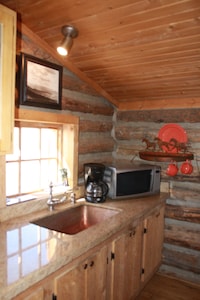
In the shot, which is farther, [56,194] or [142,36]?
[56,194]

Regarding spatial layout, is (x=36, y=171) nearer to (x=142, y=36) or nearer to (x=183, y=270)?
(x=142, y=36)

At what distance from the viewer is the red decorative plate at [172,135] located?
258cm

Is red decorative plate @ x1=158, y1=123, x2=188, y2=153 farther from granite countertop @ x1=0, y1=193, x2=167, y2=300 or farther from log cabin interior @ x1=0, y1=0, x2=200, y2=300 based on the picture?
granite countertop @ x1=0, y1=193, x2=167, y2=300

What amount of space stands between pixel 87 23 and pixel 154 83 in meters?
0.94

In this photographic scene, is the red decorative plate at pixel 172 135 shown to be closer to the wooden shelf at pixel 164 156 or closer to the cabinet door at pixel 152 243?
the wooden shelf at pixel 164 156

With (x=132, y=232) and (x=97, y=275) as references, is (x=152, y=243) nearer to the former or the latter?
(x=132, y=232)

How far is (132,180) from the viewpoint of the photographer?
2447 millimetres

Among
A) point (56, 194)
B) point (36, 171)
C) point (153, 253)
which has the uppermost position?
point (36, 171)

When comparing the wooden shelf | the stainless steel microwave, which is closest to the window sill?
the stainless steel microwave

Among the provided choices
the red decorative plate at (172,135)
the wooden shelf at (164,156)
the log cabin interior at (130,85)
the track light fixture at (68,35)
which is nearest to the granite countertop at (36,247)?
the log cabin interior at (130,85)

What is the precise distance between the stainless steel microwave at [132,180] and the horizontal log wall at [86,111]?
1.09 ft

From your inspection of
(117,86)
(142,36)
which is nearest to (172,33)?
(142,36)

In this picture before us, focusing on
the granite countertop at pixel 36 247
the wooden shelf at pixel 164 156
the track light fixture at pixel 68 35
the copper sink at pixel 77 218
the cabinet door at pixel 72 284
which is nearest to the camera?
the granite countertop at pixel 36 247

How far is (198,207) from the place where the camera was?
2.55 metres
